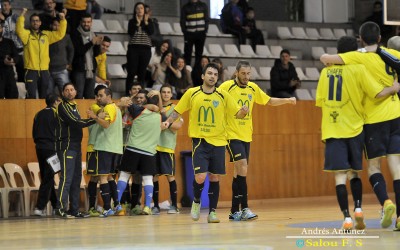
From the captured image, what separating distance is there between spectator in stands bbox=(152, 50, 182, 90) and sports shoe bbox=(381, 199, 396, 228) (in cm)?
1039

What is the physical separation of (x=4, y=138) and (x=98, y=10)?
5.31 metres

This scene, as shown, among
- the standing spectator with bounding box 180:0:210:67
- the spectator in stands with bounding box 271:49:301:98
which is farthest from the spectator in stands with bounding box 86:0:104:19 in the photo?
the spectator in stands with bounding box 271:49:301:98

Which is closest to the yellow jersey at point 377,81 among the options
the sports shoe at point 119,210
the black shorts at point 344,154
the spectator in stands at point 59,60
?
the black shorts at point 344,154

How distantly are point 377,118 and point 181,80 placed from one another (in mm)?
10128

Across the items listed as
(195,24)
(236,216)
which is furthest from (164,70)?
(236,216)

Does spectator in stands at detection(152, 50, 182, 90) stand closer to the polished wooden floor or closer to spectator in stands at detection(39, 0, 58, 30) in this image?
spectator in stands at detection(39, 0, 58, 30)

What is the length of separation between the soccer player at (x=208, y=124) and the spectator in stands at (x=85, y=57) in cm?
630

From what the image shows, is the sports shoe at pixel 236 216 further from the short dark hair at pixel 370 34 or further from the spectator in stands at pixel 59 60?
the spectator in stands at pixel 59 60

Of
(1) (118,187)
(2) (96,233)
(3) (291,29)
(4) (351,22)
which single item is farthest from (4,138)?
(4) (351,22)

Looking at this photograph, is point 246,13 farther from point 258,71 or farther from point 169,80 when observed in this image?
point 169,80

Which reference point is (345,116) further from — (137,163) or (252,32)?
(252,32)

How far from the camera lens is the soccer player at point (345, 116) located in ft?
32.8

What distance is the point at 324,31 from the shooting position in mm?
26141

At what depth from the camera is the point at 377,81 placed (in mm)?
10156
